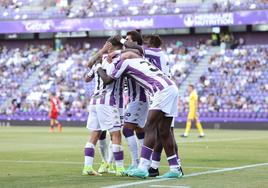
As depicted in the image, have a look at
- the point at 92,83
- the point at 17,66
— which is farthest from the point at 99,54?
the point at 17,66

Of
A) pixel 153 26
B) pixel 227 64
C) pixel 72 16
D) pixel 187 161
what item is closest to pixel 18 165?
pixel 187 161

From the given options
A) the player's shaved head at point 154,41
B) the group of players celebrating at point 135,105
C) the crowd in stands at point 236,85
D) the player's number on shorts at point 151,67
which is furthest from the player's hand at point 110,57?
the crowd in stands at point 236,85

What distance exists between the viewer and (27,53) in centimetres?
5956

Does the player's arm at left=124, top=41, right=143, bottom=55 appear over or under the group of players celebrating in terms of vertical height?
over

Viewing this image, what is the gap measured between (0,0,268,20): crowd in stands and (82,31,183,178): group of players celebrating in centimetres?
3611

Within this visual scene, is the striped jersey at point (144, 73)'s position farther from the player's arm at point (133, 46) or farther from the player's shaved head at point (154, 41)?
the player's shaved head at point (154, 41)

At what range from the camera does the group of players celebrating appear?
1292cm

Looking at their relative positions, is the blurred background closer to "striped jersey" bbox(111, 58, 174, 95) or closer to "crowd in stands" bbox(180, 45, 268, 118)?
"crowd in stands" bbox(180, 45, 268, 118)

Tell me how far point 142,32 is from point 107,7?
3.26m

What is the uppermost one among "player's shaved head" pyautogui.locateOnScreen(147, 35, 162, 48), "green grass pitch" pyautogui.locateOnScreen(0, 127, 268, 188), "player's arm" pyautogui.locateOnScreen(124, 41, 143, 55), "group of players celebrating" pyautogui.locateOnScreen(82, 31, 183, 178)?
"player's shaved head" pyautogui.locateOnScreen(147, 35, 162, 48)

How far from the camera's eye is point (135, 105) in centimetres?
1377

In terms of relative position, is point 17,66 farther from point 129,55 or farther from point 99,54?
point 129,55

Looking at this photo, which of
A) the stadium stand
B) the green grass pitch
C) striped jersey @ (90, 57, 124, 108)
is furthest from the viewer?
the stadium stand

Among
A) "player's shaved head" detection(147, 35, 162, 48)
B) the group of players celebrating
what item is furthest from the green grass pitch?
"player's shaved head" detection(147, 35, 162, 48)
